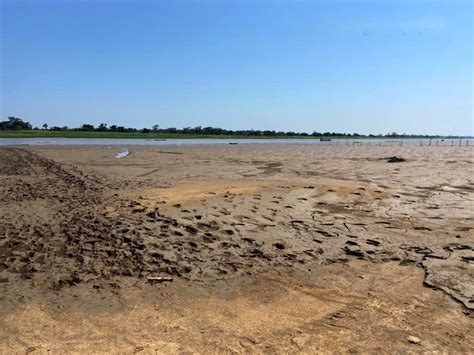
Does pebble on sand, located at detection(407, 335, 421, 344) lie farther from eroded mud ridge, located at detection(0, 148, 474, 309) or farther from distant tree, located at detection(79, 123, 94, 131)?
distant tree, located at detection(79, 123, 94, 131)

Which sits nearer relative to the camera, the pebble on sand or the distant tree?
the pebble on sand

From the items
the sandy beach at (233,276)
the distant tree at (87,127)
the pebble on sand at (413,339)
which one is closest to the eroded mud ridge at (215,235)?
the sandy beach at (233,276)

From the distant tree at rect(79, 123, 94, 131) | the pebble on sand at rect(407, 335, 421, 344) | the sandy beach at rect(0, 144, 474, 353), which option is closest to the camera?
the pebble on sand at rect(407, 335, 421, 344)

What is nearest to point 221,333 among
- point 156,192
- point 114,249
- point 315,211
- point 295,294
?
point 295,294

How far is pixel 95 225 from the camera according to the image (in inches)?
340

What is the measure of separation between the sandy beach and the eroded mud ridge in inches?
1.5

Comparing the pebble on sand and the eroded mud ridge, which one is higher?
the eroded mud ridge

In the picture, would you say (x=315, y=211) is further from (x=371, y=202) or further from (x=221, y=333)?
(x=221, y=333)

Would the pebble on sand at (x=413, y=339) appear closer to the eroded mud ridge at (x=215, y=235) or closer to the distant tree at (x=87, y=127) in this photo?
the eroded mud ridge at (x=215, y=235)

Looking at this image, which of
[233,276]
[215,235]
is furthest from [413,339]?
[215,235]

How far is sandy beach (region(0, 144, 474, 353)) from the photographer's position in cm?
446

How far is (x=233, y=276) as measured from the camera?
6.30m

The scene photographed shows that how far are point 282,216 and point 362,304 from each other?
4.72m

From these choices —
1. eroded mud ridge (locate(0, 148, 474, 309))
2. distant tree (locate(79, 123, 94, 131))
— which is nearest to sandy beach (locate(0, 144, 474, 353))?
eroded mud ridge (locate(0, 148, 474, 309))
